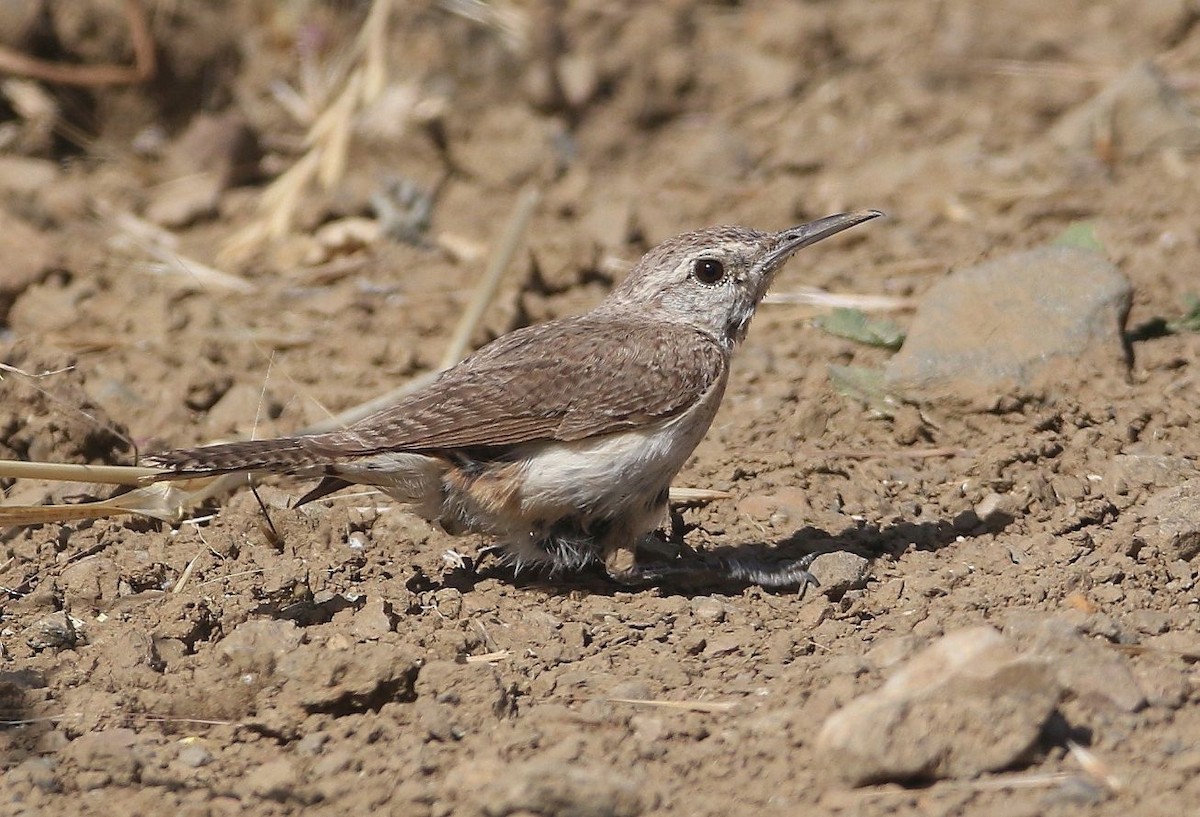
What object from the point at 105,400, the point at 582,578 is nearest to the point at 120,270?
the point at 105,400

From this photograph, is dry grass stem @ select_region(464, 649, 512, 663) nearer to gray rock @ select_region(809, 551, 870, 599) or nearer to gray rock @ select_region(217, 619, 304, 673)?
gray rock @ select_region(217, 619, 304, 673)

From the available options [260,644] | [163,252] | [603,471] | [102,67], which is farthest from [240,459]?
[102,67]

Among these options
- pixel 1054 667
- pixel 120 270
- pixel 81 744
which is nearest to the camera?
pixel 1054 667

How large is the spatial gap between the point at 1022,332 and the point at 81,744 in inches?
168

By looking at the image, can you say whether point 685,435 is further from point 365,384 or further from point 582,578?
point 365,384

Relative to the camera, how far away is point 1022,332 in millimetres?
6539

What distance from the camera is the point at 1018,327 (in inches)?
258

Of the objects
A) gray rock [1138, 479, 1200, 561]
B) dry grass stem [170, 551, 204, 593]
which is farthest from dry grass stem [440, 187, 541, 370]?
gray rock [1138, 479, 1200, 561]

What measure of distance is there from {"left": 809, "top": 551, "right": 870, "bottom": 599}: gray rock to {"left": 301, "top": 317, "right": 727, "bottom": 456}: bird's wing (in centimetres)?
75

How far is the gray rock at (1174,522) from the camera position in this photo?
5031 millimetres

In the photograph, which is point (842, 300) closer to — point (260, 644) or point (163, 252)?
point (163, 252)

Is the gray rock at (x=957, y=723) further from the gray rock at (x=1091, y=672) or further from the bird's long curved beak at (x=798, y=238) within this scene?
the bird's long curved beak at (x=798, y=238)

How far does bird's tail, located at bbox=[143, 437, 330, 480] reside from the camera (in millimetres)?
4734

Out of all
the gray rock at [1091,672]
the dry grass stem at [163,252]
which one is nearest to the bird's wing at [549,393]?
the gray rock at [1091,672]
